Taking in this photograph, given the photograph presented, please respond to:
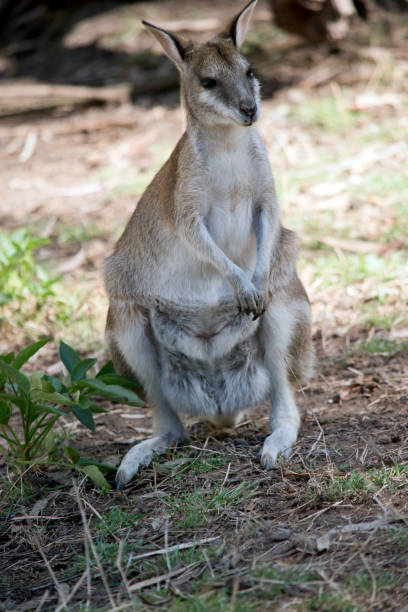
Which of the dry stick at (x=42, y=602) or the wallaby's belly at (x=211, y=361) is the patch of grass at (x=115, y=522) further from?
the wallaby's belly at (x=211, y=361)

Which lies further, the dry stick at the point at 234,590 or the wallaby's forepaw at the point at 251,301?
the wallaby's forepaw at the point at 251,301

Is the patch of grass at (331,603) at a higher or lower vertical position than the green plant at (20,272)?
higher

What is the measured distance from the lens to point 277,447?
9.66ft

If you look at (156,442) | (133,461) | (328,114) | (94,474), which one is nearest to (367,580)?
(94,474)

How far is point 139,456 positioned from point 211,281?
2.54 ft

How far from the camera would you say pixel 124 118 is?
771 centimetres

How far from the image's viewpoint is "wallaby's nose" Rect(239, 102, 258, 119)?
2885 mm

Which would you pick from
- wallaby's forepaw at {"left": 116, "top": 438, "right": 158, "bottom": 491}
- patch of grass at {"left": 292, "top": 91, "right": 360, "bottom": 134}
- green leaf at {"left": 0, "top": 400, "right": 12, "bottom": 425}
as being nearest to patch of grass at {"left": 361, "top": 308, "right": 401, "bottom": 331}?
wallaby's forepaw at {"left": 116, "top": 438, "right": 158, "bottom": 491}

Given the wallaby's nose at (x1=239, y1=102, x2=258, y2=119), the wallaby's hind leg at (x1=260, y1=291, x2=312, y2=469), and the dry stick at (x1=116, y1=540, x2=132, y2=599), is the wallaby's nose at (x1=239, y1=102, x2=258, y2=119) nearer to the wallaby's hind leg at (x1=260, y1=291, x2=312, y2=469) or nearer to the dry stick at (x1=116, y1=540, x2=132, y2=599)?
the wallaby's hind leg at (x1=260, y1=291, x2=312, y2=469)

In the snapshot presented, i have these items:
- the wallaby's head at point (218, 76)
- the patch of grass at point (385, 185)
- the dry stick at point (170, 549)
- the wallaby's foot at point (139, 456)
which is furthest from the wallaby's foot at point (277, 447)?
the patch of grass at point (385, 185)

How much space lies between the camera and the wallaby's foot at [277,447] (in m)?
2.87

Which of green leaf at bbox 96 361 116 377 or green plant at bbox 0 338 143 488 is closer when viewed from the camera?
green plant at bbox 0 338 143 488

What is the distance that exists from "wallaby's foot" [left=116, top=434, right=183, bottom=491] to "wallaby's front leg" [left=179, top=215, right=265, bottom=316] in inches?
25.9

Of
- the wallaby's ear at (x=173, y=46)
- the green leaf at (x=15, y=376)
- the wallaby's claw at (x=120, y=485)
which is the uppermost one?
the wallaby's ear at (x=173, y=46)
